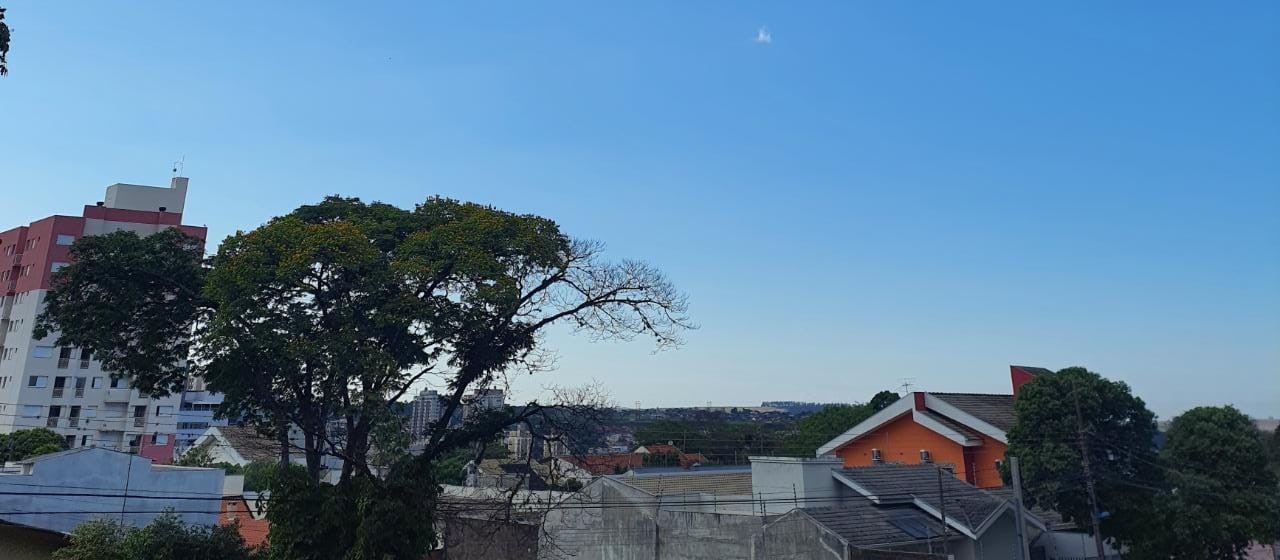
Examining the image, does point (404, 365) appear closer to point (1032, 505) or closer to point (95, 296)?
point (95, 296)

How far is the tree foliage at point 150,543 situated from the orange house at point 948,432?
24.9m

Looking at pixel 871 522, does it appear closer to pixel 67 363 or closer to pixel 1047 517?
pixel 1047 517

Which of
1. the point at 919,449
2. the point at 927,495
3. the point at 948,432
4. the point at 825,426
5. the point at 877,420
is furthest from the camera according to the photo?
the point at 825,426

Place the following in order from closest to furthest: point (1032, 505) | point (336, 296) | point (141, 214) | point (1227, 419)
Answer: point (336, 296)
point (1227, 419)
point (1032, 505)
point (141, 214)

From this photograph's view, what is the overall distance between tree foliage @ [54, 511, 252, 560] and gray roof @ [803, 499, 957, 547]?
49.5 feet

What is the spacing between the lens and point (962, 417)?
3172 centimetres

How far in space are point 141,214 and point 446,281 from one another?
47698 millimetres

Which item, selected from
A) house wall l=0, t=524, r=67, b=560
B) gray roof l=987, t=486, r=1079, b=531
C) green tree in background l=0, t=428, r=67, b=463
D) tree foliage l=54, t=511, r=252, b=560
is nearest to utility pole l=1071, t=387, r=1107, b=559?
gray roof l=987, t=486, r=1079, b=531

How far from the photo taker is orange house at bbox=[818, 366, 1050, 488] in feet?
102

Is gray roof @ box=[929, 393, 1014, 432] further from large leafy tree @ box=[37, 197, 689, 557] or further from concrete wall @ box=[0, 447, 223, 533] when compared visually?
concrete wall @ box=[0, 447, 223, 533]

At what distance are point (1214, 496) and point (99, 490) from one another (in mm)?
32019

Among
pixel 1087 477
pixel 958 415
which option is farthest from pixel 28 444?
pixel 1087 477

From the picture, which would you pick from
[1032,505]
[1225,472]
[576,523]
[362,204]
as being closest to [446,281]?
[362,204]

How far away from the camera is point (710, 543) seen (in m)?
20.0
